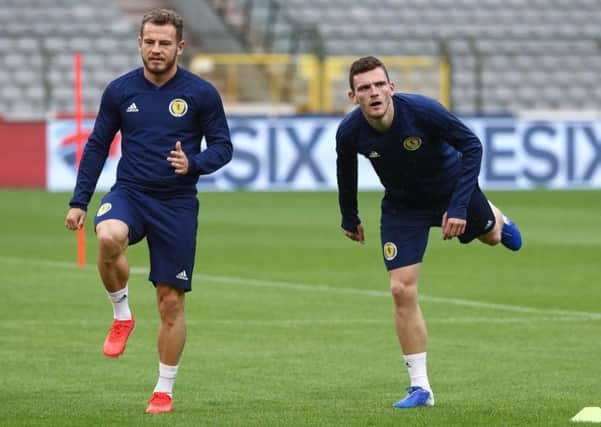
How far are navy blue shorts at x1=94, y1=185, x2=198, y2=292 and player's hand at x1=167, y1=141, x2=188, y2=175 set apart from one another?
294 mm

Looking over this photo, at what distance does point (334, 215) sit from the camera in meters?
24.4

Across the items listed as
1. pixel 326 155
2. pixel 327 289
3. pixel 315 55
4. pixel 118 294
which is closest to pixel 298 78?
pixel 315 55

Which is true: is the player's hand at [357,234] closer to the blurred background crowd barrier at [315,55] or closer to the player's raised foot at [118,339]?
the player's raised foot at [118,339]

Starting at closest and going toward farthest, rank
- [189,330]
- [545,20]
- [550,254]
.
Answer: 1. [189,330]
2. [550,254]
3. [545,20]

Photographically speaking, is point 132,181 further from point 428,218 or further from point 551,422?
point 551,422

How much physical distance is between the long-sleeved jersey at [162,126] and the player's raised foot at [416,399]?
1.59 m

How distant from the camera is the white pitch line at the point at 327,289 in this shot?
13273 millimetres

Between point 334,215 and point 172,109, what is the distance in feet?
52.4

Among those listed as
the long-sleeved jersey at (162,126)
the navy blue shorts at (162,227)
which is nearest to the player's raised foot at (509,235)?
the long-sleeved jersey at (162,126)

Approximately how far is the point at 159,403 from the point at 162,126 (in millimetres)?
1452

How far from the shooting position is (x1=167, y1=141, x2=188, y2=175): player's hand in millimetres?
8266

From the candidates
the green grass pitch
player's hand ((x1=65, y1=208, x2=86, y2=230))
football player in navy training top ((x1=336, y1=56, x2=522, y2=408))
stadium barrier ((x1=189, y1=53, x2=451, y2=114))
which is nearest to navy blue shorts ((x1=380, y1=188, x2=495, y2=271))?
football player in navy training top ((x1=336, y1=56, x2=522, y2=408))

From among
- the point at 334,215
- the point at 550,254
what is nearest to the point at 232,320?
the point at 550,254

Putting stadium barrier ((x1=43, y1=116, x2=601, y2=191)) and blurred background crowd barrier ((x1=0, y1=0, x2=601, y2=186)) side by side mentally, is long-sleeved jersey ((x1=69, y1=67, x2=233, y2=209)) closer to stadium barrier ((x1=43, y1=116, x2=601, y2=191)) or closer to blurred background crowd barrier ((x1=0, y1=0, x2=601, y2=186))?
stadium barrier ((x1=43, y1=116, x2=601, y2=191))
